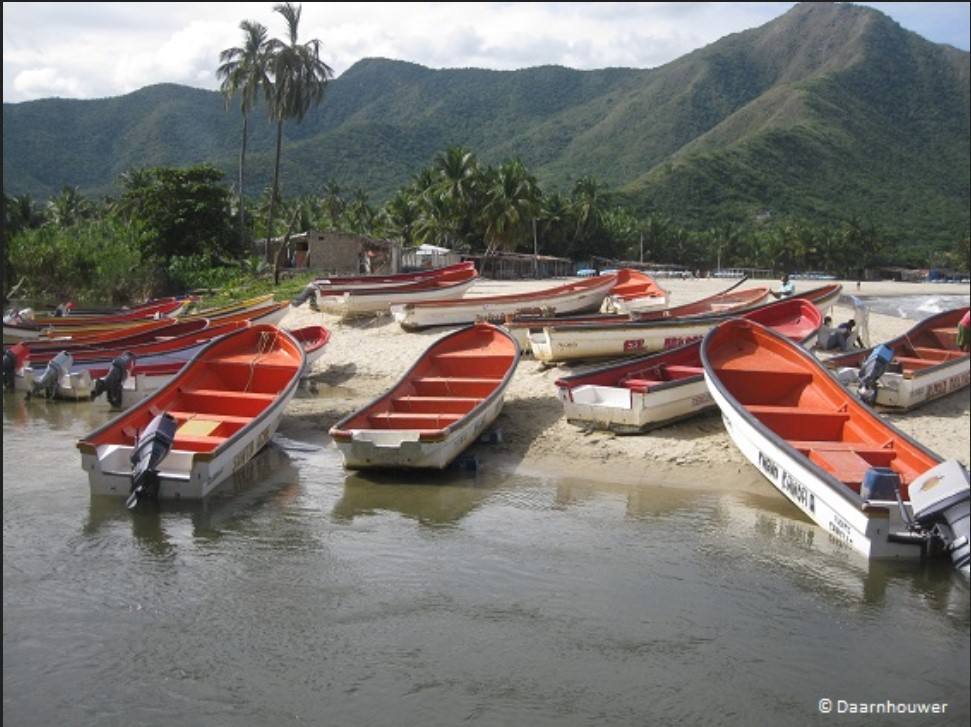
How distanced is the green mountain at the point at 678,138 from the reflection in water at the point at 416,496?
101940 millimetres

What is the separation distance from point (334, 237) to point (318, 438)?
32651 mm

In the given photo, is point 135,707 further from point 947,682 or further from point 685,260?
point 685,260

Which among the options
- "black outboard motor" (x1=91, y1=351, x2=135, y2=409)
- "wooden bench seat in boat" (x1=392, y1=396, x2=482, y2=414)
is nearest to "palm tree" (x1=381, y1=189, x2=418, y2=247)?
"black outboard motor" (x1=91, y1=351, x2=135, y2=409)

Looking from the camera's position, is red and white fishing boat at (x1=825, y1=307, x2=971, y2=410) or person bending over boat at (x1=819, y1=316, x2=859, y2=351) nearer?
red and white fishing boat at (x1=825, y1=307, x2=971, y2=410)

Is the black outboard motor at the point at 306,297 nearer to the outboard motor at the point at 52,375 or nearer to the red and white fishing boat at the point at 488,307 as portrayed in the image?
the red and white fishing boat at the point at 488,307

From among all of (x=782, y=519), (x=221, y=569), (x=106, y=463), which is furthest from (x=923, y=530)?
(x=106, y=463)

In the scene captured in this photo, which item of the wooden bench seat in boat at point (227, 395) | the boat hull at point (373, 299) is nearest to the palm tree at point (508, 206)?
the boat hull at point (373, 299)

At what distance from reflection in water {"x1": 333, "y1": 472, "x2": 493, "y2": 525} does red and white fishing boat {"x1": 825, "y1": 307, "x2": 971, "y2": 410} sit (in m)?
6.44

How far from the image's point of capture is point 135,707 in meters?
6.06

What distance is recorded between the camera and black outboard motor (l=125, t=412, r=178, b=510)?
34.4 ft

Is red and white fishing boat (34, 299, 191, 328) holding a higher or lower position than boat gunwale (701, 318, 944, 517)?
lower

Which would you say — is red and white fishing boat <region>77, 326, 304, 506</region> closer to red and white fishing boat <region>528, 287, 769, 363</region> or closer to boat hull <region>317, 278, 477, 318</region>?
red and white fishing boat <region>528, 287, 769, 363</region>

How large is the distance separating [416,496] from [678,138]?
459 ft

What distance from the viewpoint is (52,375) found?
18.6 metres
